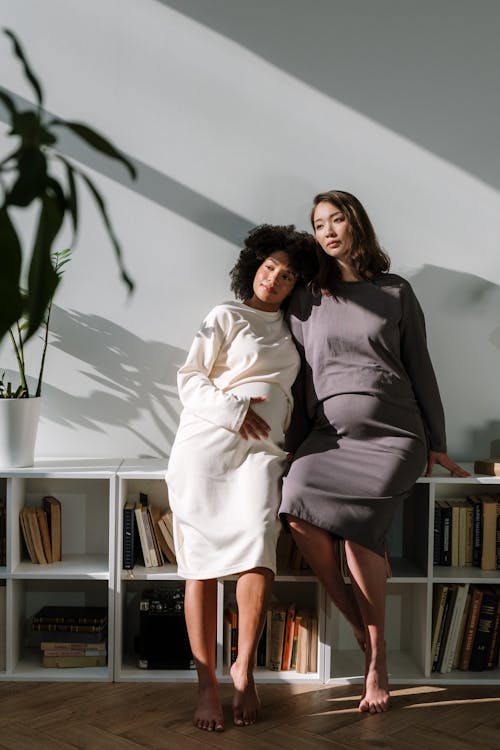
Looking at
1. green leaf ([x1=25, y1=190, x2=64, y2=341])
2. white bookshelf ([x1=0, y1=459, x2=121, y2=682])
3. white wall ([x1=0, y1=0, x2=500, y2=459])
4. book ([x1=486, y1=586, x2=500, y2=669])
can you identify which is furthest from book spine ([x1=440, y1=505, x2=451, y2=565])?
green leaf ([x1=25, y1=190, x2=64, y2=341])

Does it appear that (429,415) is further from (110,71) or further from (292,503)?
(110,71)

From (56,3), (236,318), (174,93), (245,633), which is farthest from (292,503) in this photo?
(56,3)

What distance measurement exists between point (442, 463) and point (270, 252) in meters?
0.96

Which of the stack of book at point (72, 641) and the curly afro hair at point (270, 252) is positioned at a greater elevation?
the curly afro hair at point (270, 252)

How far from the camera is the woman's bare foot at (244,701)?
8.32 ft

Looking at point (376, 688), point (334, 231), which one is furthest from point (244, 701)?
point (334, 231)

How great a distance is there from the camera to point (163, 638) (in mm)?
2945

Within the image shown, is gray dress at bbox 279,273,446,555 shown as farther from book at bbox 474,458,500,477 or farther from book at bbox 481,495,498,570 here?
book at bbox 481,495,498,570

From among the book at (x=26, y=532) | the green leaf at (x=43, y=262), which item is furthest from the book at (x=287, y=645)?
the green leaf at (x=43, y=262)

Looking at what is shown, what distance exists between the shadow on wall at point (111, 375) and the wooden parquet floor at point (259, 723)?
0.97 m

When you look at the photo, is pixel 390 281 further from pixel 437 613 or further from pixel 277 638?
pixel 277 638

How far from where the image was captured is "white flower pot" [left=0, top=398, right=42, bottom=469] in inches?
114

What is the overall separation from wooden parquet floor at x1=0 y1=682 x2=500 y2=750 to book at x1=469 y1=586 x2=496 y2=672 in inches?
4.4

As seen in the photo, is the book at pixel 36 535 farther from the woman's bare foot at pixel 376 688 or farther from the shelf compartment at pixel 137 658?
the woman's bare foot at pixel 376 688
